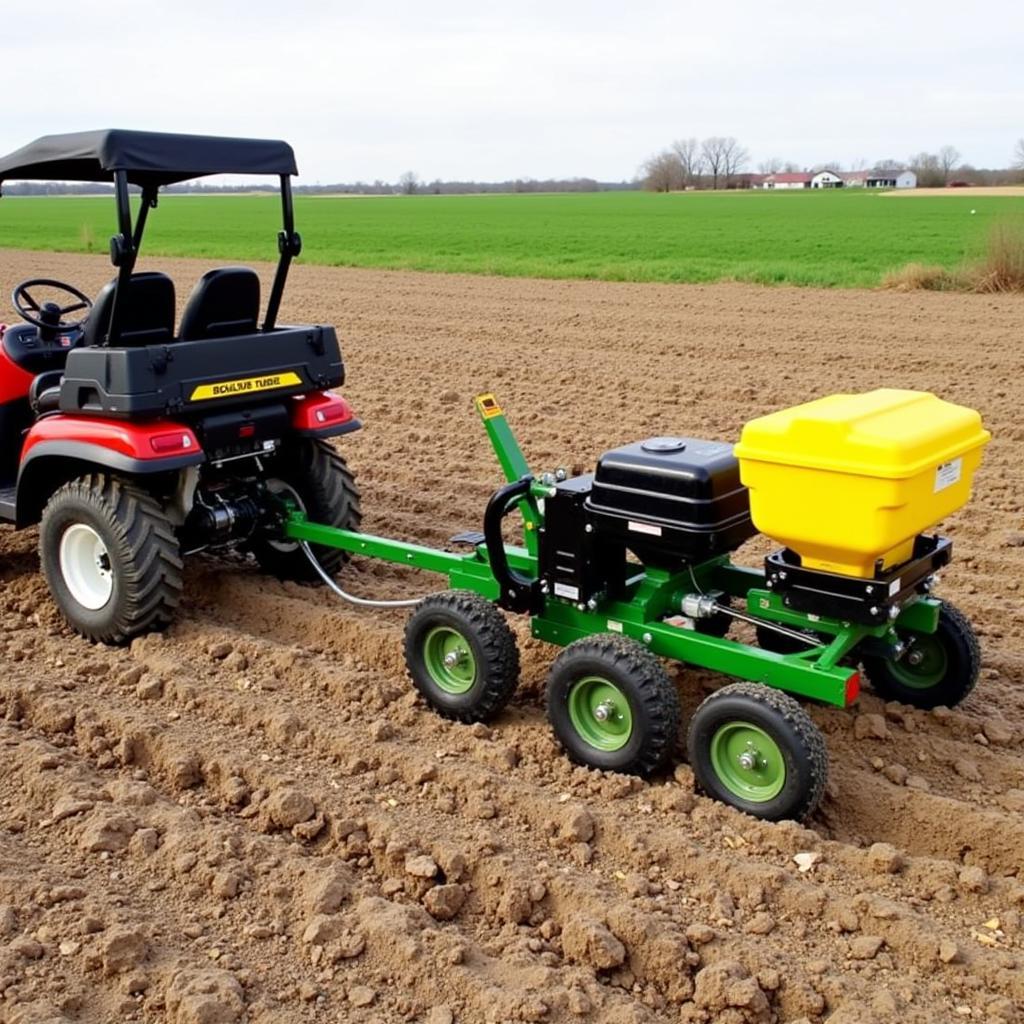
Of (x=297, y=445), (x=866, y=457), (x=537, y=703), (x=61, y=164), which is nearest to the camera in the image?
(x=866, y=457)

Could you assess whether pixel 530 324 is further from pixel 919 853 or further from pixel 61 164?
pixel 919 853

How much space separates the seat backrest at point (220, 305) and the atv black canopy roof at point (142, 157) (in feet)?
1.44

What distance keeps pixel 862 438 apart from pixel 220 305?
114 inches

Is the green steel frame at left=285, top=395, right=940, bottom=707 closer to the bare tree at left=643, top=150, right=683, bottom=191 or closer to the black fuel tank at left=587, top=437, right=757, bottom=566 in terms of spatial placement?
the black fuel tank at left=587, top=437, right=757, bottom=566

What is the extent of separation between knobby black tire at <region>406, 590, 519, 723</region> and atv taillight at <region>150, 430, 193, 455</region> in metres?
1.22

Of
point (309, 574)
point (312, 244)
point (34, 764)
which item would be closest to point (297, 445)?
point (309, 574)

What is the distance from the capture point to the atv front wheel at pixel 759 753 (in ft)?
11.9

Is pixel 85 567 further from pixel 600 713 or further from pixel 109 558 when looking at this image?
pixel 600 713

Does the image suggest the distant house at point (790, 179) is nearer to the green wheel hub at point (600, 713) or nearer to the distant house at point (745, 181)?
the distant house at point (745, 181)

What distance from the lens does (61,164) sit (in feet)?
16.6

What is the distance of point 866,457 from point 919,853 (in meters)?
1.22

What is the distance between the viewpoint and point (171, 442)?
486 cm

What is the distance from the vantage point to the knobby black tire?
4270 mm

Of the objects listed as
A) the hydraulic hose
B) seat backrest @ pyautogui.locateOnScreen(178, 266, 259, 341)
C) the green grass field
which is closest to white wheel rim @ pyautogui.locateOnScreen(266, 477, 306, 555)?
the hydraulic hose
